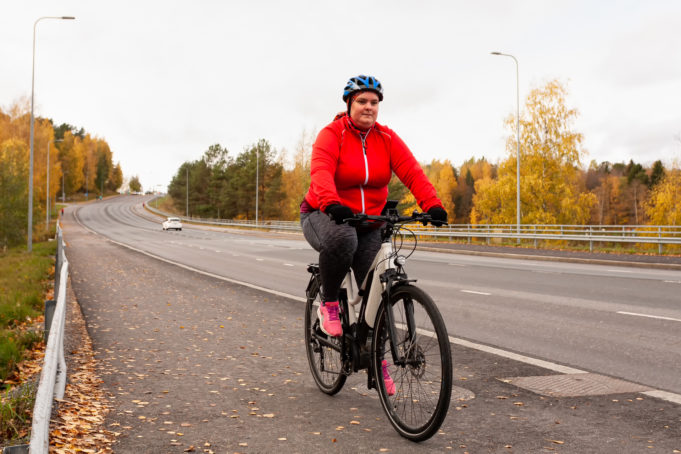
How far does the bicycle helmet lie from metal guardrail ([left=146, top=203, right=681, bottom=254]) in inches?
304

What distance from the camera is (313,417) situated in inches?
166

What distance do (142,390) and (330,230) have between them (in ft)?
7.04

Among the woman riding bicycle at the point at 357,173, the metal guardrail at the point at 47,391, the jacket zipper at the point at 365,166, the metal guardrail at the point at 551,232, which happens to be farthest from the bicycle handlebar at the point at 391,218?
the metal guardrail at the point at 551,232

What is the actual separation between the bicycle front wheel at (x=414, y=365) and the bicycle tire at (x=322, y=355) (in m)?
0.60

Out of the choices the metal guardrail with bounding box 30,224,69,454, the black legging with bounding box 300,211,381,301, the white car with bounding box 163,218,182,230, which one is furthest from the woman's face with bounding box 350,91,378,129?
the white car with bounding box 163,218,182,230

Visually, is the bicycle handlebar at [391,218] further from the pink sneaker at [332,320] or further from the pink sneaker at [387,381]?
the pink sneaker at [387,381]

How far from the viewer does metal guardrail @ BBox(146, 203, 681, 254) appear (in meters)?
23.1

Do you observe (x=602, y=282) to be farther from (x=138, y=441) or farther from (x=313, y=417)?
(x=138, y=441)

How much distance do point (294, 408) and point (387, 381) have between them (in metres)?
0.90

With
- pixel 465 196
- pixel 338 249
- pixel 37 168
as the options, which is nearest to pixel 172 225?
pixel 37 168

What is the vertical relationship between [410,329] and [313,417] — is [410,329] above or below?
above

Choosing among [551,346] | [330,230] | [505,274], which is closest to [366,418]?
[330,230]

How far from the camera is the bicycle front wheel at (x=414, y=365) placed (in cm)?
340

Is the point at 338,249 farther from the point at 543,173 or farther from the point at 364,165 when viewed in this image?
the point at 543,173
